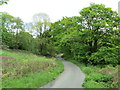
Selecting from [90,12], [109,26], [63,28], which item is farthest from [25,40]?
[109,26]

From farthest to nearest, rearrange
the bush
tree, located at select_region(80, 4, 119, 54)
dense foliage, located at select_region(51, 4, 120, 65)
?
tree, located at select_region(80, 4, 119, 54) → dense foliage, located at select_region(51, 4, 120, 65) → the bush

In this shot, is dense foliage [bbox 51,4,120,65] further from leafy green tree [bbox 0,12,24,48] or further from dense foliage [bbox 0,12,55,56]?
leafy green tree [bbox 0,12,24,48]

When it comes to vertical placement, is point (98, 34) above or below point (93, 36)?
above

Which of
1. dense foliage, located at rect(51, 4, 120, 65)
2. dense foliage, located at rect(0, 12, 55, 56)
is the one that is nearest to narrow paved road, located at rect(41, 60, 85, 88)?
dense foliage, located at rect(51, 4, 120, 65)

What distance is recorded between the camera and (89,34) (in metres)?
15.5

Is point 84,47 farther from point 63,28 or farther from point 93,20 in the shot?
point 63,28

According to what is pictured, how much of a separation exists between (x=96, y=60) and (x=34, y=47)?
12.3 metres

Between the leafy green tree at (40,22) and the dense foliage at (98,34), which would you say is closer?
the dense foliage at (98,34)

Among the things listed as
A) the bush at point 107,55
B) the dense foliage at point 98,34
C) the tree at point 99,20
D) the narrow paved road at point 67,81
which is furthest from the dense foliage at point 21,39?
the narrow paved road at point 67,81

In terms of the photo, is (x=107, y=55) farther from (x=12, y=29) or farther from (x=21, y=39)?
(x=12, y=29)

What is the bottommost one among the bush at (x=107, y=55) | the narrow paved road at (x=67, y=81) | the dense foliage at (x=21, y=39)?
the narrow paved road at (x=67, y=81)

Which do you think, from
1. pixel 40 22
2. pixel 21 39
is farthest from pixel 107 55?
pixel 40 22

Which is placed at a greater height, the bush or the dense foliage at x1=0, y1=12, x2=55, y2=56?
the dense foliage at x1=0, y1=12, x2=55, y2=56

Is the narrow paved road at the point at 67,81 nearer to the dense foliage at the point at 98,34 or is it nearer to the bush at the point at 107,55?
the bush at the point at 107,55
